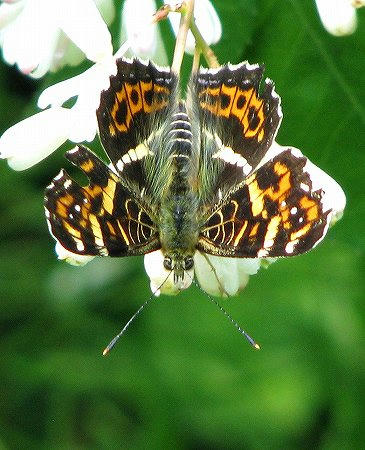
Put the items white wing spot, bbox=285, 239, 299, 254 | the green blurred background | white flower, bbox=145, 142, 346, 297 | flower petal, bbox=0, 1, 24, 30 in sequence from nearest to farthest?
white wing spot, bbox=285, 239, 299, 254
white flower, bbox=145, 142, 346, 297
flower petal, bbox=0, 1, 24, 30
the green blurred background

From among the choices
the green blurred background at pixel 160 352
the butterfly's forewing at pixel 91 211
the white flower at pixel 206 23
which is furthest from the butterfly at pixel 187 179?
the green blurred background at pixel 160 352

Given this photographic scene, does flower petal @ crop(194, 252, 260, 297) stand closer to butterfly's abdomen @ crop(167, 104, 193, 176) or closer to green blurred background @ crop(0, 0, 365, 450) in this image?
butterfly's abdomen @ crop(167, 104, 193, 176)

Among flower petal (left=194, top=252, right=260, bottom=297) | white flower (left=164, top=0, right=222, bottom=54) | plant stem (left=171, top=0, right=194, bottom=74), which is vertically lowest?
flower petal (left=194, top=252, right=260, bottom=297)

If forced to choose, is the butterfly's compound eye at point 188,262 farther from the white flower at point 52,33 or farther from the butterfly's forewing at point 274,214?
the white flower at point 52,33

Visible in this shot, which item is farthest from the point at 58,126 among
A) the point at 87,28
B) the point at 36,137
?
the point at 87,28

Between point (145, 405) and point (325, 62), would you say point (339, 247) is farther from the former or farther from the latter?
point (325, 62)

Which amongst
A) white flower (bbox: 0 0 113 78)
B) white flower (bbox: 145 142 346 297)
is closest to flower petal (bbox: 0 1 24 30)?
white flower (bbox: 0 0 113 78)

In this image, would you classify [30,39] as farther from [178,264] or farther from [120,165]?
[178,264]
